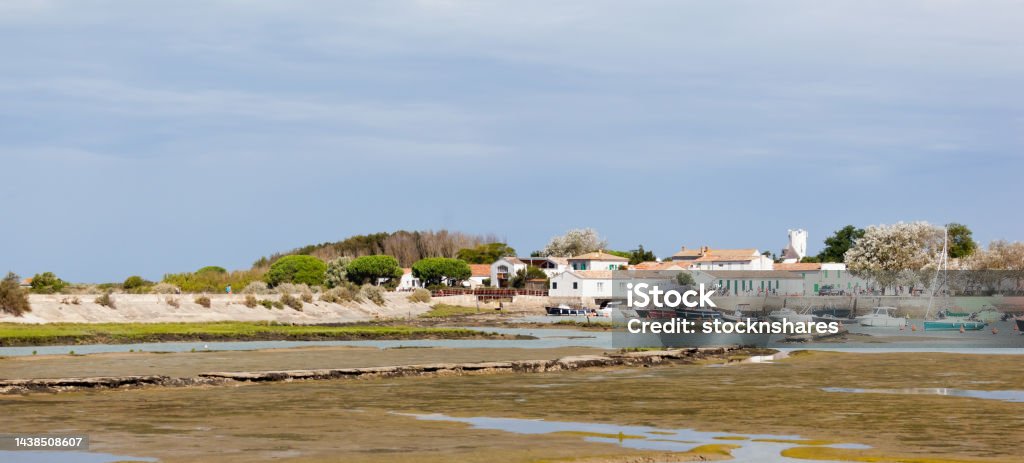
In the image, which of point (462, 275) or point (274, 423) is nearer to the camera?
point (274, 423)

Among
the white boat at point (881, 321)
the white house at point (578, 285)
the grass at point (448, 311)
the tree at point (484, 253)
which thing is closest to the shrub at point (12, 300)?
the grass at point (448, 311)

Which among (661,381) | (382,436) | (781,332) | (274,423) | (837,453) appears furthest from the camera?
(781,332)

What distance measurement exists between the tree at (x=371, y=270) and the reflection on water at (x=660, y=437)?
13381 centimetres

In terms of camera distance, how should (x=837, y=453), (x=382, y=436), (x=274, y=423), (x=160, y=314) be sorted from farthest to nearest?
1. (x=160, y=314)
2. (x=274, y=423)
3. (x=382, y=436)
4. (x=837, y=453)

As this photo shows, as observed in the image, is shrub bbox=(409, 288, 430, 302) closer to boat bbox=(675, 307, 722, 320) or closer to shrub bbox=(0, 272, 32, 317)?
boat bbox=(675, 307, 722, 320)

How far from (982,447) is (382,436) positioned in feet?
37.5

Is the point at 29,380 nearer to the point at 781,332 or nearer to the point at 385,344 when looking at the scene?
the point at 385,344

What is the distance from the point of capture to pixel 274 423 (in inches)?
1011

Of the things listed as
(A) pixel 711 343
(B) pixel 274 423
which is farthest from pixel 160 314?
(B) pixel 274 423

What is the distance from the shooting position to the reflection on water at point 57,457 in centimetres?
2023

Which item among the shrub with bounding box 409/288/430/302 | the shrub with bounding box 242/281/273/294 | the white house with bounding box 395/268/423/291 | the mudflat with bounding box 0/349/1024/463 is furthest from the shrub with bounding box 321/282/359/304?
the mudflat with bounding box 0/349/1024/463

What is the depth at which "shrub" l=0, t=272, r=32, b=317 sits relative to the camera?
229ft

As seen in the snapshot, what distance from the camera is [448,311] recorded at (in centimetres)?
12388

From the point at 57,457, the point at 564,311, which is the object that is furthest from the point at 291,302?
the point at 57,457
